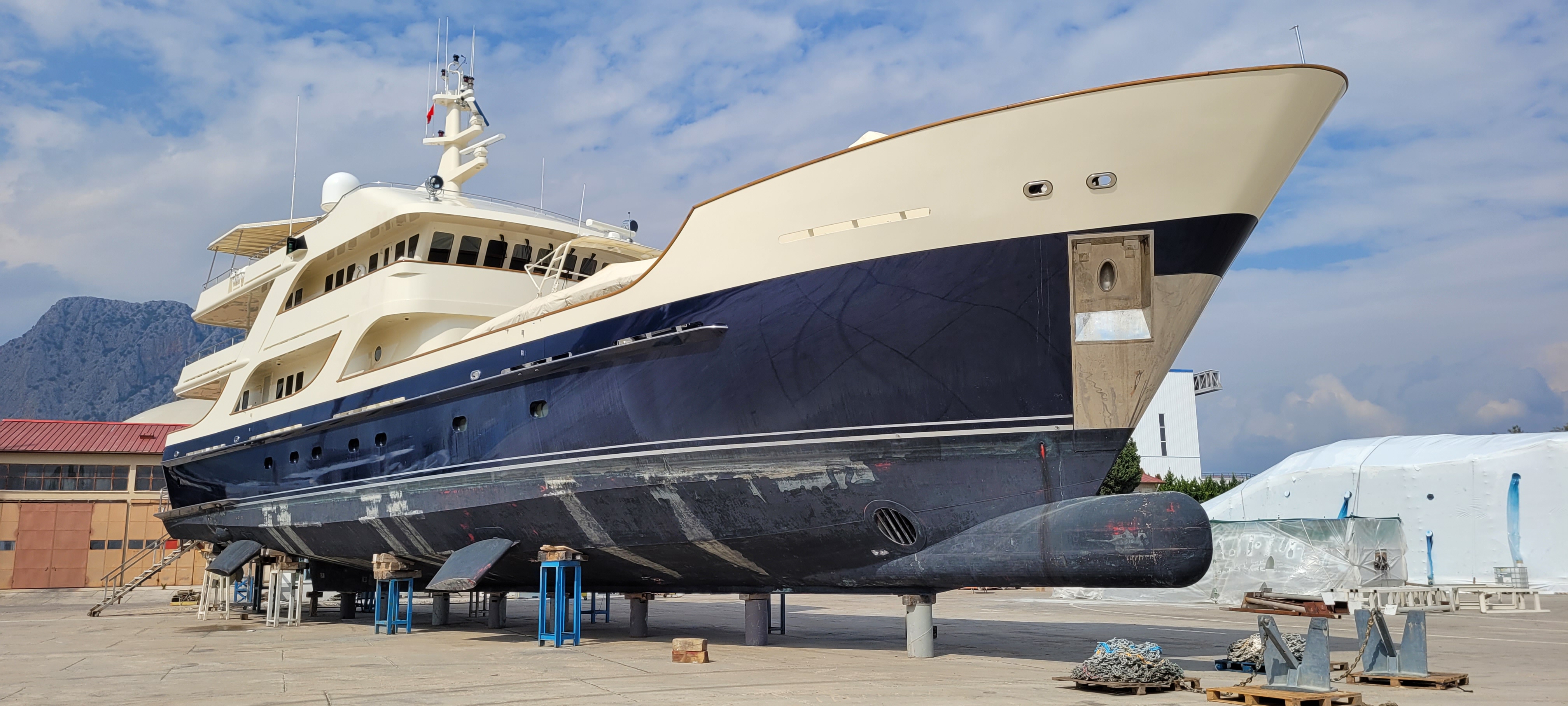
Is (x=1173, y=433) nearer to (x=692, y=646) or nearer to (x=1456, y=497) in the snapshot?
(x=1456, y=497)

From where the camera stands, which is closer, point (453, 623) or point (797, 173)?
point (797, 173)

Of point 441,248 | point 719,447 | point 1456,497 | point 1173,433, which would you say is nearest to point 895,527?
point 719,447

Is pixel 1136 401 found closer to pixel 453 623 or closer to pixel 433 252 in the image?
pixel 433 252

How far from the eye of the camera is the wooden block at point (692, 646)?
1004 centimetres

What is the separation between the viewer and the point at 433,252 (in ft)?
48.9

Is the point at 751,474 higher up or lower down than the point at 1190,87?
lower down

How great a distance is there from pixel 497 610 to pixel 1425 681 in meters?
12.5

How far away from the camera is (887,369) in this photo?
29.9 ft

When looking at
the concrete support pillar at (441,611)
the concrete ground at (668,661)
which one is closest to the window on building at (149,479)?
the concrete ground at (668,661)

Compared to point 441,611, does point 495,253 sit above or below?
above

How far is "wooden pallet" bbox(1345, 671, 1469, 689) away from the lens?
27.4 ft

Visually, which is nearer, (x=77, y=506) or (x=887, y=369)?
(x=887, y=369)

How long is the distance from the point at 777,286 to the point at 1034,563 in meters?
3.51

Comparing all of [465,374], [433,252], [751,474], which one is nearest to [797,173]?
[751,474]
